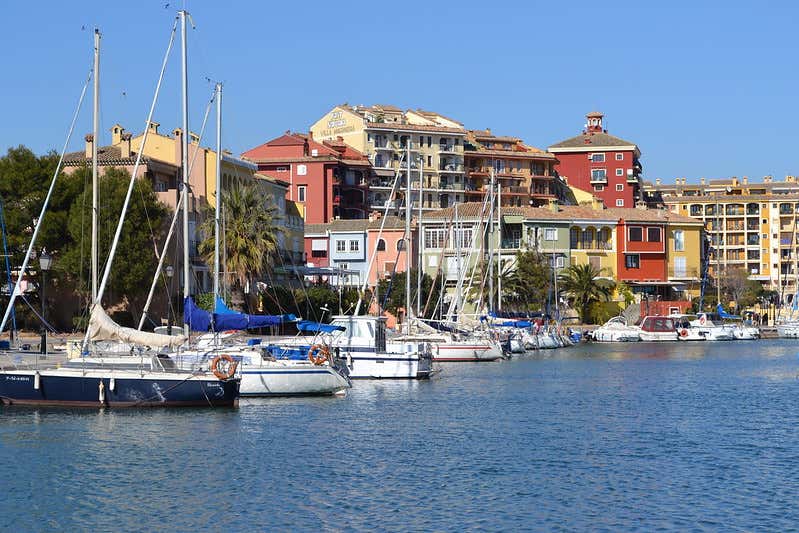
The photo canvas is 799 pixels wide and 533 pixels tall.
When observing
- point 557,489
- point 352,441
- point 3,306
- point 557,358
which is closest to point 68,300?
point 3,306

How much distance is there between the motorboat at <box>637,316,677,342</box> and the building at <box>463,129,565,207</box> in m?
39.9

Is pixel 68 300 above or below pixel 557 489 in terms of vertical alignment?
above

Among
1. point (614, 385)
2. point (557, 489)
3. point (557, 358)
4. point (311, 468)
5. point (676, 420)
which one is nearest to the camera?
point (557, 489)

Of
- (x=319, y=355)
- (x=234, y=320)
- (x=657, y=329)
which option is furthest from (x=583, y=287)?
(x=319, y=355)

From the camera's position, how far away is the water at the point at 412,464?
26.8m

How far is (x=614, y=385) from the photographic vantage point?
58344 millimetres

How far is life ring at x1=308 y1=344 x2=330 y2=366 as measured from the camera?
46.1 m

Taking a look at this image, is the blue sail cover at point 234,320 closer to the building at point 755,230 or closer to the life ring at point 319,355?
the life ring at point 319,355

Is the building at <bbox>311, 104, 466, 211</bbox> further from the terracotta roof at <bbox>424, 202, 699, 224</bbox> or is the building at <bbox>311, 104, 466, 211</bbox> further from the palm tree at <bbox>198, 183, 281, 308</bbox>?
the palm tree at <bbox>198, 183, 281, 308</bbox>

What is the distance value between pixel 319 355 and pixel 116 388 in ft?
27.2

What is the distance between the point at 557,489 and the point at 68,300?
167 feet

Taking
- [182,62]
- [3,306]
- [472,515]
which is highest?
[182,62]

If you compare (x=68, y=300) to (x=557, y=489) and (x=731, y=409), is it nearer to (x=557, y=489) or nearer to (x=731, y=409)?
(x=731, y=409)

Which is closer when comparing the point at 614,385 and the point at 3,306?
the point at 614,385
